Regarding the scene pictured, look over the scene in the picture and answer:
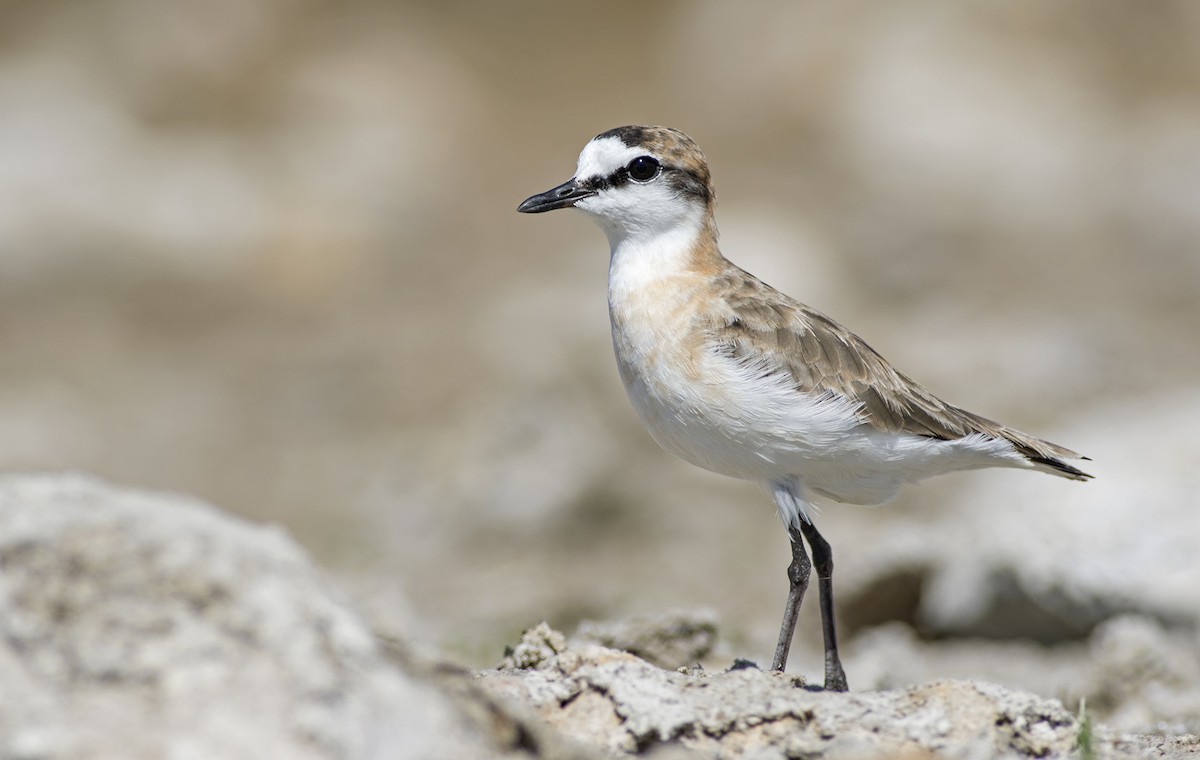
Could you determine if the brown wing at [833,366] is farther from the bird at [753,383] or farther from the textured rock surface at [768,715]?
the textured rock surface at [768,715]

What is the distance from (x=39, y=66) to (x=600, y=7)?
35.9 ft

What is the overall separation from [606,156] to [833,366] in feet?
5.23

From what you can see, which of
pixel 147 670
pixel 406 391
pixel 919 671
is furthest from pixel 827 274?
pixel 147 670

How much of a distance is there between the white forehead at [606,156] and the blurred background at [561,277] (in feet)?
8.07

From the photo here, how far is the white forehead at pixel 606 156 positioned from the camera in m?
7.11

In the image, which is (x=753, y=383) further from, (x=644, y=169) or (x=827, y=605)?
(x=644, y=169)

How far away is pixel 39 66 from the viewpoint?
25.8 meters

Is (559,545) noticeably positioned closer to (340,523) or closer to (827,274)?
(340,523)

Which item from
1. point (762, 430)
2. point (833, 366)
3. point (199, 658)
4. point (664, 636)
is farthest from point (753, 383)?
point (199, 658)

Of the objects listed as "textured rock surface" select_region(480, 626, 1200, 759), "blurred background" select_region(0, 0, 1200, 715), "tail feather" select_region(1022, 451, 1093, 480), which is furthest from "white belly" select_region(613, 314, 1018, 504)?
"blurred background" select_region(0, 0, 1200, 715)

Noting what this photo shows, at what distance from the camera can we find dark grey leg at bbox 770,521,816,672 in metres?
6.08

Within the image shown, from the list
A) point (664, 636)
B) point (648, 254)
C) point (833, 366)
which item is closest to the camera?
point (833, 366)

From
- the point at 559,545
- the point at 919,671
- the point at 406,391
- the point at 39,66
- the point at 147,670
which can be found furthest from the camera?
the point at 39,66

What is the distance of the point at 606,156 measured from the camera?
7133 mm
